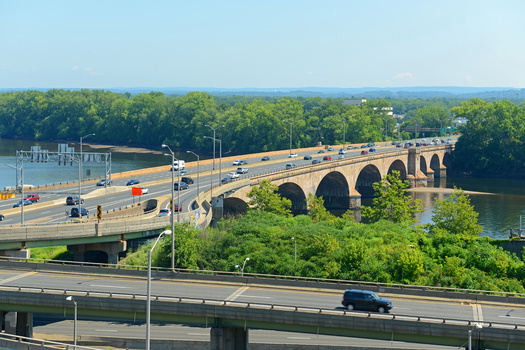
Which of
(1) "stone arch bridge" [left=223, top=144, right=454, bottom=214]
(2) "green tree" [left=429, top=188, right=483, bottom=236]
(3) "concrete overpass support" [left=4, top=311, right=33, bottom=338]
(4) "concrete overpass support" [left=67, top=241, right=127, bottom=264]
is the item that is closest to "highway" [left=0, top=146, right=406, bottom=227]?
(4) "concrete overpass support" [left=67, top=241, right=127, bottom=264]

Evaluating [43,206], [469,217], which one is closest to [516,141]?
[469,217]

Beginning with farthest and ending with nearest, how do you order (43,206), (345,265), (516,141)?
(516,141) < (43,206) < (345,265)

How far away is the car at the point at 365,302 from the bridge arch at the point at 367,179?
98.8 m

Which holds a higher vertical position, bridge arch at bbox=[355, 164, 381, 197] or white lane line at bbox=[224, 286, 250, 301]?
white lane line at bbox=[224, 286, 250, 301]

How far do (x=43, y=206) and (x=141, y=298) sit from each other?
3914 cm

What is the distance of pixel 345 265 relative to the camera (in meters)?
50.8

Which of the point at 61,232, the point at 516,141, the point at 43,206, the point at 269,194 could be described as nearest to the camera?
the point at 61,232

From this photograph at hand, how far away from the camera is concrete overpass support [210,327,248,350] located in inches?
1398

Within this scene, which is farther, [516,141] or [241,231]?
[516,141]

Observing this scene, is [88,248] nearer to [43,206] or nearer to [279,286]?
[43,206]

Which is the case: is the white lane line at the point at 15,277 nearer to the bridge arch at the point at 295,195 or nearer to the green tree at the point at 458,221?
the green tree at the point at 458,221

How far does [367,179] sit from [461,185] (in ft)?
87.4

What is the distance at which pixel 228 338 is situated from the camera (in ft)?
117

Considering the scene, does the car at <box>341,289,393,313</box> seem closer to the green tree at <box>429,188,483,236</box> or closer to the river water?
the green tree at <box>429,188,483,236</box>
